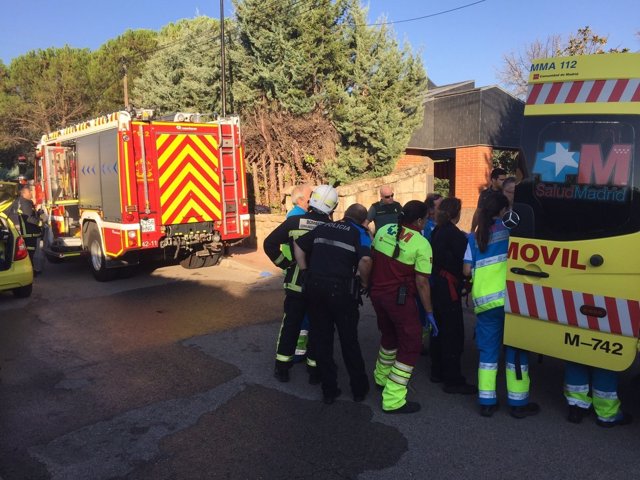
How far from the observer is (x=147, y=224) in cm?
896

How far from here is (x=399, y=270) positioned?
417cm

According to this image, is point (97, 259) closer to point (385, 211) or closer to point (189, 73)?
point (385, 211)

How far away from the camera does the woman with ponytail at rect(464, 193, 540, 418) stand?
401 cm

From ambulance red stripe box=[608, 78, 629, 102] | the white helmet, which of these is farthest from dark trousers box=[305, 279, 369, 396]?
ambulance red stripe box=[608, 78, 629, 102]

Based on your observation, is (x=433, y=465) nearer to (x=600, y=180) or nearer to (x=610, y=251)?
(x=610, y=251)

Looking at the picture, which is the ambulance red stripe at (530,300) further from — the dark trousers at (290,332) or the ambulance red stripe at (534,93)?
the dark trousers at (290,332)

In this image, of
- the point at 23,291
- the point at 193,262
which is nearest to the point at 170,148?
the point at 193,262

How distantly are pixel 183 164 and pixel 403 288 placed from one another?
6197mm

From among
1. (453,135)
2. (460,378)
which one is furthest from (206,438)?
(453,135)

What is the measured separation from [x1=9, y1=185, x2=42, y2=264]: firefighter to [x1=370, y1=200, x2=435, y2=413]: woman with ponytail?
817 centimetres

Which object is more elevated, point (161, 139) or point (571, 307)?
point (161, 139)

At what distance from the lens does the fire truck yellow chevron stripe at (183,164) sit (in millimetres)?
9159

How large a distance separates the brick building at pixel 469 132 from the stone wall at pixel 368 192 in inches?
55.0

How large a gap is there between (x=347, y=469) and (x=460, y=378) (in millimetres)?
1648
